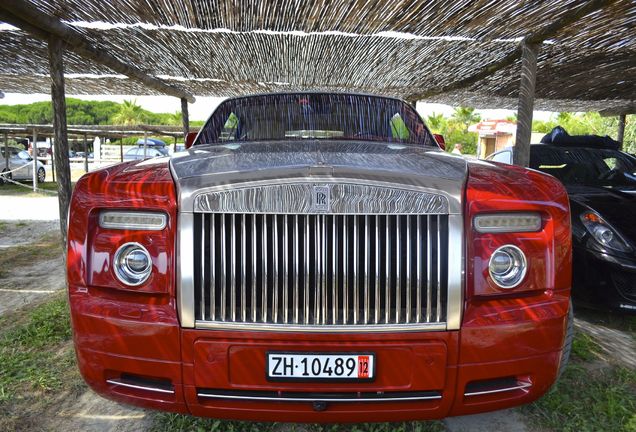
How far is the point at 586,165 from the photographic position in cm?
555

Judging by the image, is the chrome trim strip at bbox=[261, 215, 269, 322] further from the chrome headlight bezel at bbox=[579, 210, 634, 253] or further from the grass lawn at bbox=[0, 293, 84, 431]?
the chrome headlight bezel at bbox=[579, 210, 634, 253]

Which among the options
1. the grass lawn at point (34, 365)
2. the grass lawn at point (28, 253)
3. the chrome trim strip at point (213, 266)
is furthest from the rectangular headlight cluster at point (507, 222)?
the grass lawn at point (28, 253)

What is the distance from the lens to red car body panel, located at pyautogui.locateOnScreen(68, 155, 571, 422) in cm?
168

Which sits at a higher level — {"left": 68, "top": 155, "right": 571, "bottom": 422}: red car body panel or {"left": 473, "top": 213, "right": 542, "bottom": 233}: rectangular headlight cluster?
Result: {"left": 473, "top": 213, "right": 542, "bottom": 233}: rectangular headlight cluster

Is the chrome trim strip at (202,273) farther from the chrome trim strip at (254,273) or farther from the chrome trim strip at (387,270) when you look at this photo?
the chrome trim strip at (387,270)

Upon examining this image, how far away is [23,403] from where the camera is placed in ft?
8.20

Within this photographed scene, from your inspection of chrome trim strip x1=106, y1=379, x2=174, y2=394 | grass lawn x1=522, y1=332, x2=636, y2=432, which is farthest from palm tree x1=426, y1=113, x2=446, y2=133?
chrome trim strip x1=106, y1=379, x2=174, y2=394

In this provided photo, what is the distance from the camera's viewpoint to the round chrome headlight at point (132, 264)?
5.65ft

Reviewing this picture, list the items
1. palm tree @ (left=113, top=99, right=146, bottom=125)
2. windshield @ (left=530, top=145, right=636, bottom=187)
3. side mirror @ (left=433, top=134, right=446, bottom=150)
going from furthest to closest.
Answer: palm tree @ (left=113, top=99, right=146, bottom=125)
windshield @ (left=530, top=145, right=636, bottom=187)
side mirror @ (left=433, top=134, right=446, bottom=150)

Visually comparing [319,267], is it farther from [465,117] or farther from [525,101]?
[465,117]

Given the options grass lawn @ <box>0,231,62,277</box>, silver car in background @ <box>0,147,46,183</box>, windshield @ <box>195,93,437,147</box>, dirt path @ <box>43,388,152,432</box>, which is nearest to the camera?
dirt path @ <box>43,388,152,432</box>

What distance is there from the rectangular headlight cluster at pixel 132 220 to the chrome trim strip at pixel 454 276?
1.09 meters

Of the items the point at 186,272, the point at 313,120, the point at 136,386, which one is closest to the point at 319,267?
the point at 186,272

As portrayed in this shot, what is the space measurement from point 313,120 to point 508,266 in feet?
6.53
